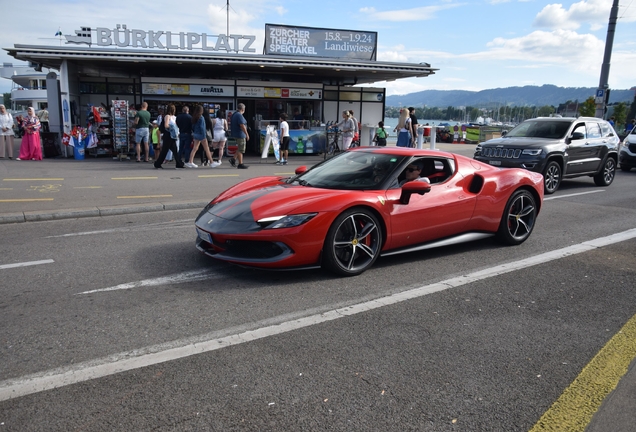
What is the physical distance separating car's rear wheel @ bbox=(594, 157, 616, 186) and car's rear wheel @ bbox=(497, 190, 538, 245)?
25.6ft

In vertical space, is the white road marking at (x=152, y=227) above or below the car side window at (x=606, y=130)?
below

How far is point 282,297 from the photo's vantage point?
15.1 feet

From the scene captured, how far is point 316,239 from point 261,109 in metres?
18.2

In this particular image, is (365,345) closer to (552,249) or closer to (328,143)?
(552,249)

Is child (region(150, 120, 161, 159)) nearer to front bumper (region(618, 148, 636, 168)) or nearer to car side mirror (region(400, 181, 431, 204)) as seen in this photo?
car side mirror (region(400, 181, 431, 204))

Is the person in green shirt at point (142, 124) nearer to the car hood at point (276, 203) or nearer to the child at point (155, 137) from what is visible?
the child at point (155, 137)

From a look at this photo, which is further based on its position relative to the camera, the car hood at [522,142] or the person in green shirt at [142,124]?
the person in green shirt at [142,124]

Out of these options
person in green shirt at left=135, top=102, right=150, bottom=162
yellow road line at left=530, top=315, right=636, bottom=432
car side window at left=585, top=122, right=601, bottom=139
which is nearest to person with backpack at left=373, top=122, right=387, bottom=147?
car side window at left=585, top=122, right=601, bottom=139

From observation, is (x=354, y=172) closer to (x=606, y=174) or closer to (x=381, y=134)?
(x=606, y=174)

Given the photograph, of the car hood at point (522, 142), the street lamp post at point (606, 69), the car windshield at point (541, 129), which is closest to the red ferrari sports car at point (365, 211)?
the car hood at point (522, 142)

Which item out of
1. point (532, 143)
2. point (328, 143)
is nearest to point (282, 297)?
point (532, 143)

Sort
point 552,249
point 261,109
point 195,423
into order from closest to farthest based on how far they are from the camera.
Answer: point 195,423 → point 552,249 → point 261,109

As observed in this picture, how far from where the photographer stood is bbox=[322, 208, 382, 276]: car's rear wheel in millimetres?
5043

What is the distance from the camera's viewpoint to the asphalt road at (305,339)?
2.82 m
